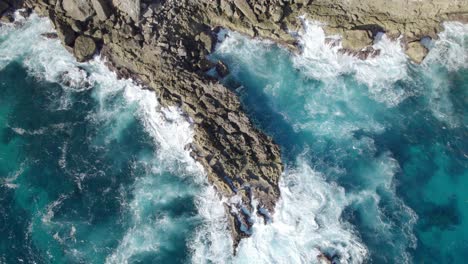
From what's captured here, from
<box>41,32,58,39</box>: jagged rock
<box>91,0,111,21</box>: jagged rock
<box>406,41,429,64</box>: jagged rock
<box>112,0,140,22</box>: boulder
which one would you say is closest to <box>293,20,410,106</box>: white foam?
<box>406,41,429,64</box>: jagged rock

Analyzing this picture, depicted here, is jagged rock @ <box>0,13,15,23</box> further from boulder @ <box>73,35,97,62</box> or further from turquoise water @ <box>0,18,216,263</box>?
boulder @ <box>73,35,97,62</box>

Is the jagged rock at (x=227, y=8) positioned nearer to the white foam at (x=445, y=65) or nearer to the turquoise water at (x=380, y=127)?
the turquoise water at (x=380, y=127)

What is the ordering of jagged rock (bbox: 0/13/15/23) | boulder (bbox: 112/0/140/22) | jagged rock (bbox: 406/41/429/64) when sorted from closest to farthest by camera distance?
boulder (bbox: 112/0/140/22) → jagged rock (bbox: 406/41/429/64) → jagged rock (bbox: 0/13/15/23)

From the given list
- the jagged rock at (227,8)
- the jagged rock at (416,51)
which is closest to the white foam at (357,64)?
the jagged rock at (416,51)

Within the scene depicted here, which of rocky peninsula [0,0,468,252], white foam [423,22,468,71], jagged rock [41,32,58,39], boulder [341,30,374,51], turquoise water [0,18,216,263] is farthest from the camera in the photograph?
jagged rock [41,32,58,39]

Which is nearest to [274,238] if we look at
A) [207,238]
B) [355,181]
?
[207,238]

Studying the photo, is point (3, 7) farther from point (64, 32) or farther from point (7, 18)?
point (64, 32)
